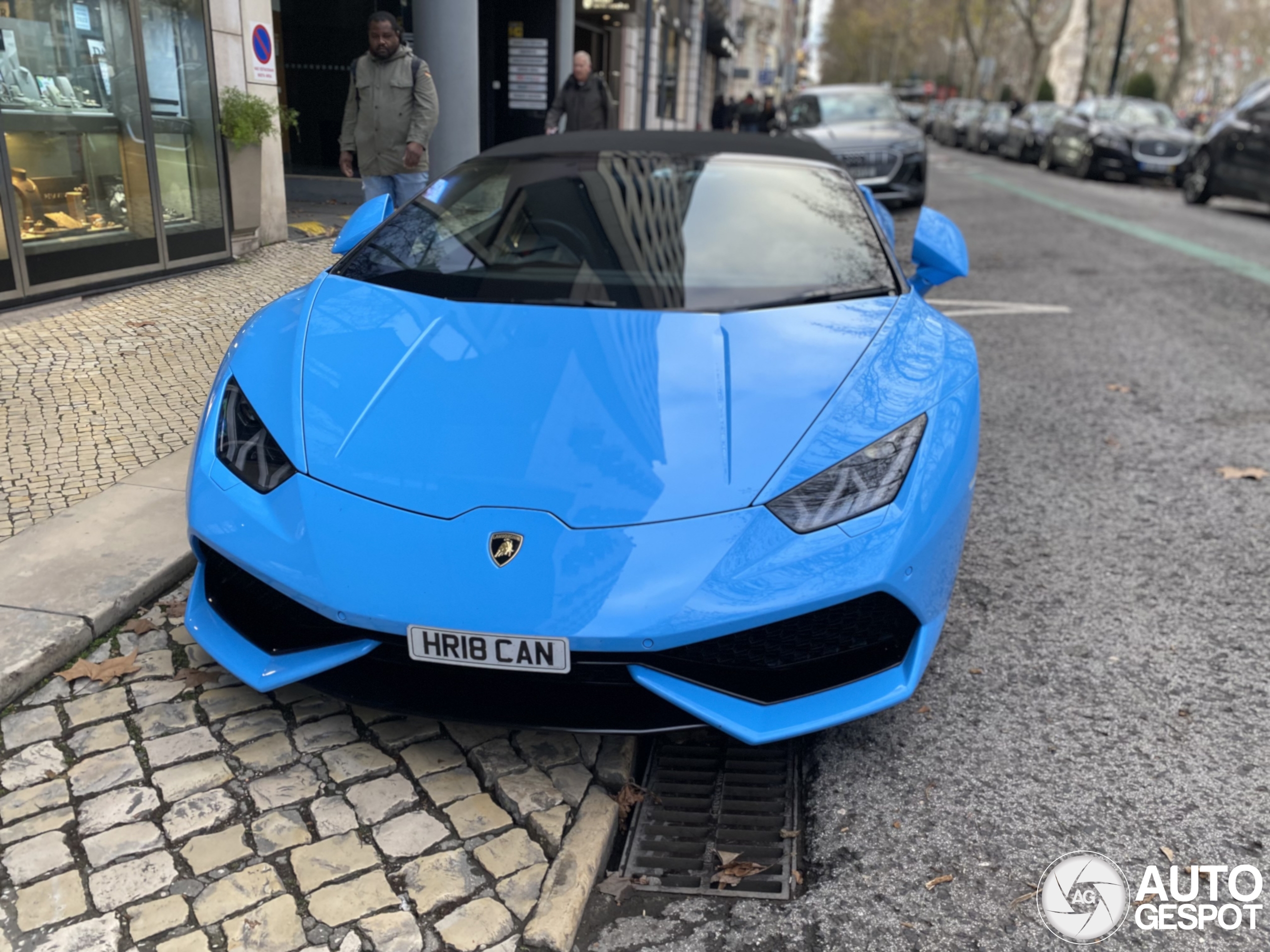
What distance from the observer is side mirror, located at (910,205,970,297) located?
358 centimetres

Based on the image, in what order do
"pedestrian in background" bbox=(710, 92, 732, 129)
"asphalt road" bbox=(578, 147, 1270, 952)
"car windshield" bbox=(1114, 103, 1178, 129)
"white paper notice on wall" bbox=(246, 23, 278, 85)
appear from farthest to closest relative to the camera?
"pedestrian in background" bbox=(710, 92, 732, 129) < "car windshield" bbox=(1114, 103, 1178, 129) < "white paper notice on wall" bbox=(246, 23, 278, 85) < "asphalt road" bbox=(578, 147, 1270, 952)

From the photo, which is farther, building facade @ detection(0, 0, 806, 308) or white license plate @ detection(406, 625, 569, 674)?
building facade @ detection(0, 0, 806, 308)

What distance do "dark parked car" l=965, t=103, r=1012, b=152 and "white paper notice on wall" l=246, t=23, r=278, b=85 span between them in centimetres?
2424

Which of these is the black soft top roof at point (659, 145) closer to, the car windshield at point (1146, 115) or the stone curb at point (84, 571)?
the stone curb at point (84, 571)

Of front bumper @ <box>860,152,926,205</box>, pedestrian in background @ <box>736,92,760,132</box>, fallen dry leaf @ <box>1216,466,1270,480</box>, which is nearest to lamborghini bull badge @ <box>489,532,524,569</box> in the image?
fallen dry leaf @ <box>1216,466,1270,480</box>

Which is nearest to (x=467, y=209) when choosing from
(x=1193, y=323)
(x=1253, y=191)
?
(x=1193, y=323)

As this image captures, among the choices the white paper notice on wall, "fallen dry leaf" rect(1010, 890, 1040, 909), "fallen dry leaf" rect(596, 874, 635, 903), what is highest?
the white paper notice on wall

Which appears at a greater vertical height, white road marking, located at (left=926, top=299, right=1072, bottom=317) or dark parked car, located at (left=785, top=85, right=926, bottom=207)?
dark parked car, located at (left=785, top=85, right=926, bottom=207)

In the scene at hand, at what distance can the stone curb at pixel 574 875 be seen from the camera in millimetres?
1815

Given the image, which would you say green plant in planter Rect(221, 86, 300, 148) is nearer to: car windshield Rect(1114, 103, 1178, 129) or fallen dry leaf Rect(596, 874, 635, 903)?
fallen dry leaf Rect(596, 874, 635, 903)

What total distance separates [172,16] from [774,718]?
7.18 metres

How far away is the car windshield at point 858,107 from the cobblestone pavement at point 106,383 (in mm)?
8683

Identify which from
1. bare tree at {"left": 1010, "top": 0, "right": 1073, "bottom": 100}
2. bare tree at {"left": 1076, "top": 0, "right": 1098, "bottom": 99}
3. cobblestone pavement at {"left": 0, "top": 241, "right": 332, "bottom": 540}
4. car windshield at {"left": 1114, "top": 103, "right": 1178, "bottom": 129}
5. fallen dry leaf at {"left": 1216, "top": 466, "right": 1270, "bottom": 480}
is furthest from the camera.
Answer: bare tree at {"left": 1010, "top": 0, "right": 1073, "bottom": 100}

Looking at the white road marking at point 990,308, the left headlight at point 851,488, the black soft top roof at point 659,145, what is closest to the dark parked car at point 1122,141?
the white road marking at point 990,308
